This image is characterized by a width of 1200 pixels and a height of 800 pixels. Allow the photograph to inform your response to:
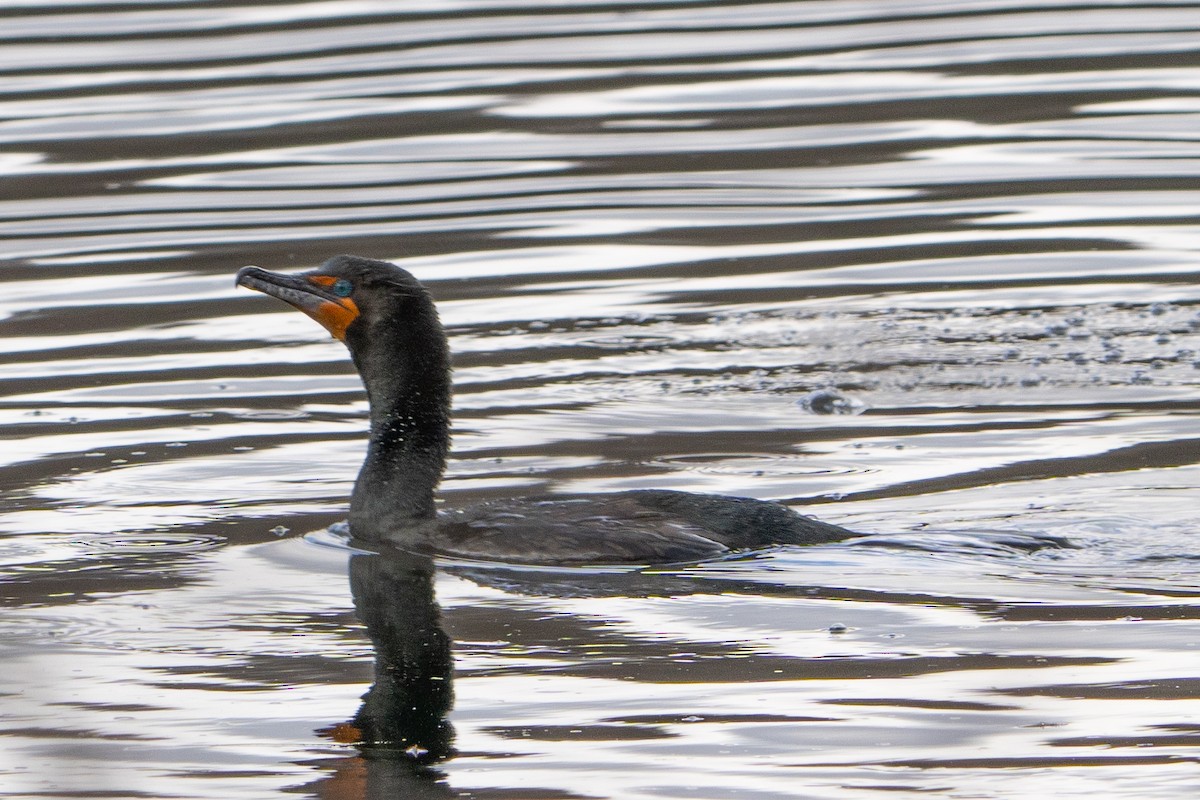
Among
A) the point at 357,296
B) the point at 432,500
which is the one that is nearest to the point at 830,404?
the point at 432,500

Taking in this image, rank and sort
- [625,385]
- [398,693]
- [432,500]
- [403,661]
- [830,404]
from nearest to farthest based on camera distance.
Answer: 1. [398,693]
2. [403,661]
3. [432,500]
4. [830,404]
5. [625,385]

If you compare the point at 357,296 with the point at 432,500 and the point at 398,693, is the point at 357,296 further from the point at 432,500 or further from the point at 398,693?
the point at 398,693

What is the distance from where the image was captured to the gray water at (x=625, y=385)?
611cm

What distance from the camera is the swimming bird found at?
7.94m

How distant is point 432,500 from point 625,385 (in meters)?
2.47

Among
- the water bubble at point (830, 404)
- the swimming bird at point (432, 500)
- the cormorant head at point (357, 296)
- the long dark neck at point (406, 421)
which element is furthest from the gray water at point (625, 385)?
the cormorant head at point (357, 296)

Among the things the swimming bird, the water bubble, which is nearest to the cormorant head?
the swimming bird

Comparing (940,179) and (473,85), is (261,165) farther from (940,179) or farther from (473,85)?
(940,179)

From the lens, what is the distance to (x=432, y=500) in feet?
27.8

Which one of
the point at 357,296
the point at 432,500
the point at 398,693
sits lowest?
the point at 398,693

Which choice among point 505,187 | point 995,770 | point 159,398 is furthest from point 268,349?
point 995,770

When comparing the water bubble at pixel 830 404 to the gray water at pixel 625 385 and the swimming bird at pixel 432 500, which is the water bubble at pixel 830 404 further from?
the swimming bird at pixel 432 500

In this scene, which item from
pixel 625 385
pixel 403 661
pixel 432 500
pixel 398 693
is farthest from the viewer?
pixel 625 385

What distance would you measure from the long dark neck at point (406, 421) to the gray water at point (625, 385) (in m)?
0.30
